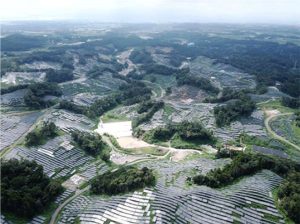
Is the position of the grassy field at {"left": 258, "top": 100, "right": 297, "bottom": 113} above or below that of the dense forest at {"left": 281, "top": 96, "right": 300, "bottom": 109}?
below

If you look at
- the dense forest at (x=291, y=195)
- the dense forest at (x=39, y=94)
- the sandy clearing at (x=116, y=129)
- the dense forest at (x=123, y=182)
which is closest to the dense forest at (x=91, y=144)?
the sandy clearing at (x=116, y=129)

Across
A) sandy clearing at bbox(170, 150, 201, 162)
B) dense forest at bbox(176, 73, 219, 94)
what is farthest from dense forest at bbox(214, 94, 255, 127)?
dense forest at bbox(176, 73, 219, 94)

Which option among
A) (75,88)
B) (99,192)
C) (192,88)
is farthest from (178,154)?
(75,88)

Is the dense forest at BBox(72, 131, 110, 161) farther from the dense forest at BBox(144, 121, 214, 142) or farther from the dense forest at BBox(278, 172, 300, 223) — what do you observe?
the dense forest at BBox(278, 172, 300, 223)

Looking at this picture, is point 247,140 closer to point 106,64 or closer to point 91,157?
point 91,157

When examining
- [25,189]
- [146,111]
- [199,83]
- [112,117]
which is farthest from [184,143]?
[199,83]
